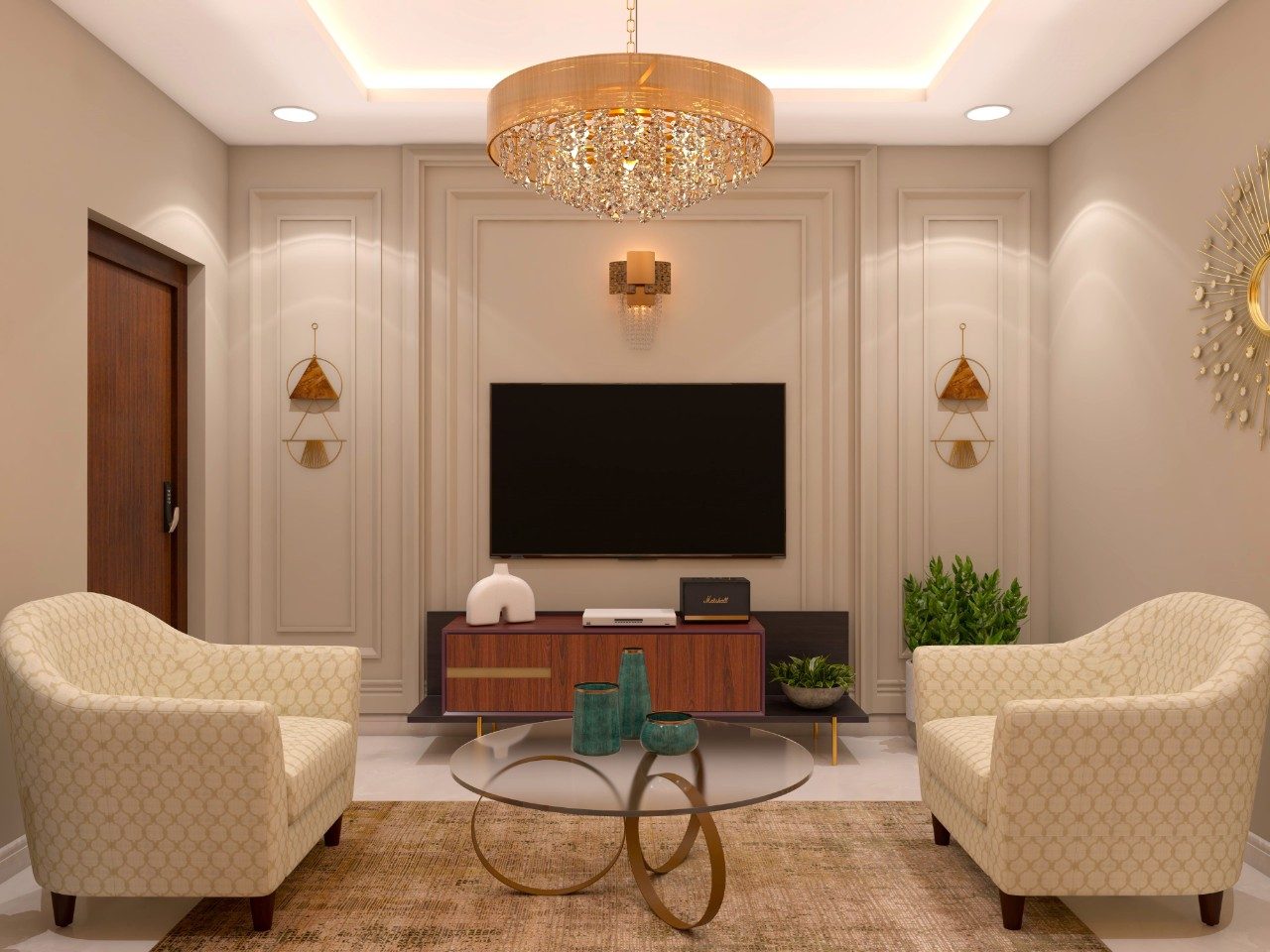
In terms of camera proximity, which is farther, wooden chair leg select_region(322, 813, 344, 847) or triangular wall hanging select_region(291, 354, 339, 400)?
triangular wall hanging select_region(291, 354, 339, 400)

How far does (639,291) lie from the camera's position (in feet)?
14.4

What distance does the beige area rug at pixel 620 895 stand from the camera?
8.02ft

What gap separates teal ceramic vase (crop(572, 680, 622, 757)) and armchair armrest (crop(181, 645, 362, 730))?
0.84 metres

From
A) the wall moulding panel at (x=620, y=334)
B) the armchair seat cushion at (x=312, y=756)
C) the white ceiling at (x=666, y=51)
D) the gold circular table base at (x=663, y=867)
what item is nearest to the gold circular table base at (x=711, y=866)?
the gold circular table base at (x=663, y=867)

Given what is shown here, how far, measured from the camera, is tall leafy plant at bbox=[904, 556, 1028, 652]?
4.12 metres

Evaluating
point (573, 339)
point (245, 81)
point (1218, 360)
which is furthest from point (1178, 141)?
point (245, 81)

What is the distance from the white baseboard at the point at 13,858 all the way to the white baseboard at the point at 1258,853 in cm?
361

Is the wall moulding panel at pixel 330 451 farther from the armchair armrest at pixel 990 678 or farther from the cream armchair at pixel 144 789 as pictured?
the armchair armrest at pixel 990 678

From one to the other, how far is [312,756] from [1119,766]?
2097 mm

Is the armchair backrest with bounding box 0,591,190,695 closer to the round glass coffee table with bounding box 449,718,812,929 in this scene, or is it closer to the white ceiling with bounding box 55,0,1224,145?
the round glass coffee table with bounding box 449,718,812,929

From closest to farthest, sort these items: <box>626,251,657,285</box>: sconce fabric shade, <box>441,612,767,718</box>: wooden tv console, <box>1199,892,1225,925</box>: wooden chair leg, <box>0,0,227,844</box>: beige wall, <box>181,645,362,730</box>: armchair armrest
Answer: <box>1199,892,1225,925</box>: wooden chair leg
<box>0,0,227,844</box>: beige wall
<box>181,645,362,730</box>: armchair armrest
<box>441,612,767,718</box>: wooden tv console
<box>626,251,657,285</box>: sconce fabric shade

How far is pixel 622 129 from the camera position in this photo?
8.21 feet

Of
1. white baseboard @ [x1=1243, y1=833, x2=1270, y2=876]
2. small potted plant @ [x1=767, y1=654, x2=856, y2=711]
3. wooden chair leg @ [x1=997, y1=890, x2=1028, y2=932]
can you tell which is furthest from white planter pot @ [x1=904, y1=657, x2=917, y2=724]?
wooden chair leg @ [x1=997, y1=890, x2=1028, y2=932]

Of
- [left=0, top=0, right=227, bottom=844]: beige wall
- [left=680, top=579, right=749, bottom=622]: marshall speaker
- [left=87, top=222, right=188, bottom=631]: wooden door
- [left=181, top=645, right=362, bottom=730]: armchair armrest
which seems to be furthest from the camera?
[left=680, top=579, right=749, bottom=622]: marshall speaker
